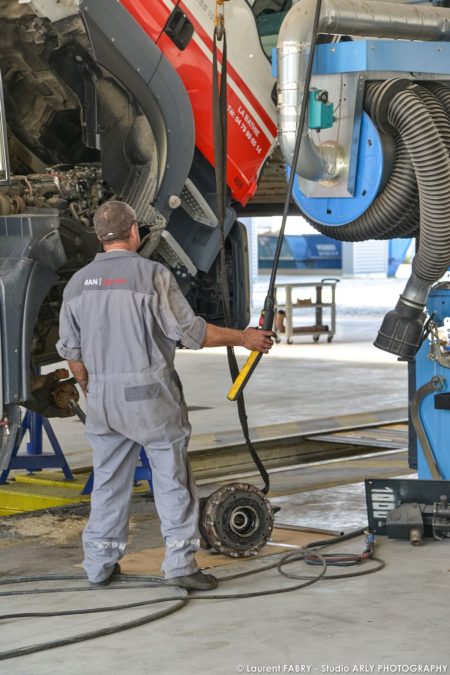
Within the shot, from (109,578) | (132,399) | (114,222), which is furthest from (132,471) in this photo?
(114,222)

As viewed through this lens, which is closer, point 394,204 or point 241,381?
point 241,381

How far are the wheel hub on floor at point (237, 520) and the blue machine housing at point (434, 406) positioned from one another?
1025 millimetres

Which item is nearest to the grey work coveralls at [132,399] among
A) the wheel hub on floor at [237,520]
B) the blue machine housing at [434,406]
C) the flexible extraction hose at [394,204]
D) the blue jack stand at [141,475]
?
the wheel hub on floor at [237,520]

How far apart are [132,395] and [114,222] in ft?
2.30

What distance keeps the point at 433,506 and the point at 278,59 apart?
2088 mm

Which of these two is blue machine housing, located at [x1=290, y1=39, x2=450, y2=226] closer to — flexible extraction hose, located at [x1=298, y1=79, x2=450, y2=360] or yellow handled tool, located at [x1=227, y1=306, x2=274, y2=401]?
flexible extraction hose, located at [x1=298, y1=79, x2=450, y2=360]

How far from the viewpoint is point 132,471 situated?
4.52m

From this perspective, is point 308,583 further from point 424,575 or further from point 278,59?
point 278,59

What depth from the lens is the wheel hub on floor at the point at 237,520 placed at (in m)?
4.91

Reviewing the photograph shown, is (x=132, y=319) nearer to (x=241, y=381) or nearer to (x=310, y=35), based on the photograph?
(x=241, y=381)

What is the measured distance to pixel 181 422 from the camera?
447 cm

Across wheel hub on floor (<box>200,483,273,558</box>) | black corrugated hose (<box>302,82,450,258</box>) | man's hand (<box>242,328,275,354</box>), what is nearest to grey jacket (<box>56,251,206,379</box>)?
man's hand (<box>242,328,275,354</box>)

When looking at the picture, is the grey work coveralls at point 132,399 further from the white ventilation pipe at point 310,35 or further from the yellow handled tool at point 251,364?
the white ventilation pipe at point 310,35

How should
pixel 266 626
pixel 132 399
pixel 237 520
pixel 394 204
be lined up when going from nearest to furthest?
pixel 266 626
pixel 132 399
pixel 394 204
pixel 237 520
